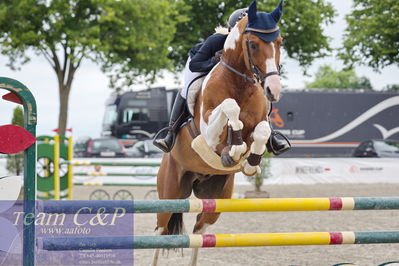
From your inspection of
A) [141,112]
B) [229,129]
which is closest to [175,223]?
[229,129]

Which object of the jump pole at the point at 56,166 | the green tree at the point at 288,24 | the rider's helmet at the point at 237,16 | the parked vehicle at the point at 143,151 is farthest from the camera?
the green tree at the point at 288,24

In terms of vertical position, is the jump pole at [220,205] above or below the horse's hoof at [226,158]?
below

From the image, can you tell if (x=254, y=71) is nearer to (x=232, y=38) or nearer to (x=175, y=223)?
(x=232, y=38)

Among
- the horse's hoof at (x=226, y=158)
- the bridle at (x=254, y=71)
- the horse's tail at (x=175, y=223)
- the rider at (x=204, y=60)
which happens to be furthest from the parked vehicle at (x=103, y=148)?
the horse's hoof at (x=226, y=158)

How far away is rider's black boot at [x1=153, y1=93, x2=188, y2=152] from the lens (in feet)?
14.4

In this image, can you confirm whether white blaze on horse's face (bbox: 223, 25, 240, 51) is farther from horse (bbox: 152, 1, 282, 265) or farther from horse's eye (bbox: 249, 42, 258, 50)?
horse's eye (bbox: 249, 42, 258, 50)

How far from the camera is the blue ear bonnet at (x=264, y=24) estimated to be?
3.56m

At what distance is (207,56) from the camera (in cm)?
435

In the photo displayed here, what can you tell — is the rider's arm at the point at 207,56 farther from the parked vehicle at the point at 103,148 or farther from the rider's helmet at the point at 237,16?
the parked vehicle at the point at 103,148

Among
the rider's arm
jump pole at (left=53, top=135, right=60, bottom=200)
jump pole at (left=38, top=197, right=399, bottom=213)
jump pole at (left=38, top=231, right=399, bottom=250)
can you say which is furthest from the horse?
jump pole at (left=53, top=135, right=60, bottom=200)

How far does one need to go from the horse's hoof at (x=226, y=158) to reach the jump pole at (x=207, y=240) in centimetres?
52

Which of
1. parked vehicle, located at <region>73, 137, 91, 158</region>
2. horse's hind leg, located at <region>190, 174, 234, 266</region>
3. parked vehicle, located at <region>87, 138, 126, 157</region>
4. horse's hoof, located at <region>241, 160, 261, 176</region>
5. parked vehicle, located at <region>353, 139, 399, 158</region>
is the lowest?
parked vehicle, located at <region>73, 137, 91, 158</region>

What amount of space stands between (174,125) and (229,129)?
0.91 metres

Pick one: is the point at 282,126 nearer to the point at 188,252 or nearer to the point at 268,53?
the point at 188,252
